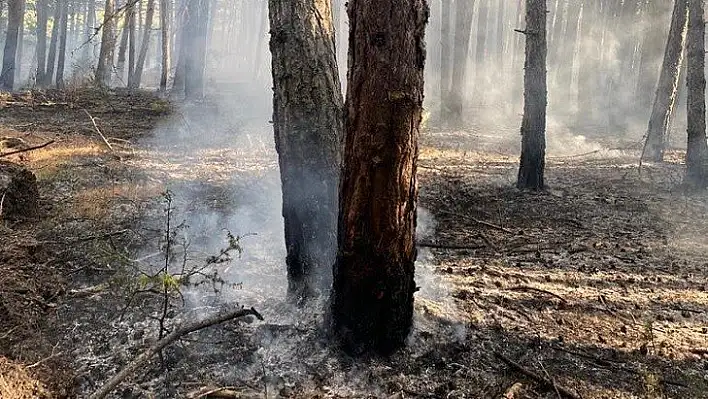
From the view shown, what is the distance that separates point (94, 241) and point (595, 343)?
16.0 feet

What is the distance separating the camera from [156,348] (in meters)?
3.45

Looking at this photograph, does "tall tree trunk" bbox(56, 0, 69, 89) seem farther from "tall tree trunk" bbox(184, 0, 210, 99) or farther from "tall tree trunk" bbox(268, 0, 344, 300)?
"tall tree trunk" bbox(268, 0, 344, 300)

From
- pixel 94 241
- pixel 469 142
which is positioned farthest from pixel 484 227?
pixel 469 142

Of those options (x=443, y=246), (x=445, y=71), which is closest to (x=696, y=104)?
(x=443, y=246)

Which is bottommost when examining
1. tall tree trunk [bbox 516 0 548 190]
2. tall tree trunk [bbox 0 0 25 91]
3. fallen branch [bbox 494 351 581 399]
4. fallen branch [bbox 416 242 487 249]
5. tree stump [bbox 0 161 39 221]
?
fallen branch [bbox 494 351 581 399]

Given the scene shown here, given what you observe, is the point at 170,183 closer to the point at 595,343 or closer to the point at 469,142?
the point at 595,343

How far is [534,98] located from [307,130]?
5.47m

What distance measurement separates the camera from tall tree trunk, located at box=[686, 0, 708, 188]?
369 inches

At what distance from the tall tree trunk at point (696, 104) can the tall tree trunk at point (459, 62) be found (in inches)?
299

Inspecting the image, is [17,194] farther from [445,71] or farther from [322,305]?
[445,71]

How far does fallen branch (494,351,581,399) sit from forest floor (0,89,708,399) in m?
0.01

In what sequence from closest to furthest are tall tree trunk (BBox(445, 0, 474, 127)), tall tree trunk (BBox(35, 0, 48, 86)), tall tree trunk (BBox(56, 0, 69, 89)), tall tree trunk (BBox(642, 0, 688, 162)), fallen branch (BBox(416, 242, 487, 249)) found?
1. fallen branch (BBox(416, 242, 487, 249))
2. tall tree trunk (BBox(642, 0, 688, 162))
3. tall tree trunk (BBox(445, 0, 474, 127))
4. tall tree trunk (BBox(56, 0, 69, 89))
5. tall tree trunk (BBox(35, 0, 48, 86))

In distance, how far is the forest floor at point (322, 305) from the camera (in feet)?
11.9

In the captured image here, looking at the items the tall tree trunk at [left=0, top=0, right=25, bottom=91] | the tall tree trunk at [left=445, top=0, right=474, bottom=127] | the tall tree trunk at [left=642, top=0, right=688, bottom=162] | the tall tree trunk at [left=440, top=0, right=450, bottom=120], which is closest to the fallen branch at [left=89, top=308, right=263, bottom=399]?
the tall tree trunk at [left=642, top=0, right=688, bottom=162]
